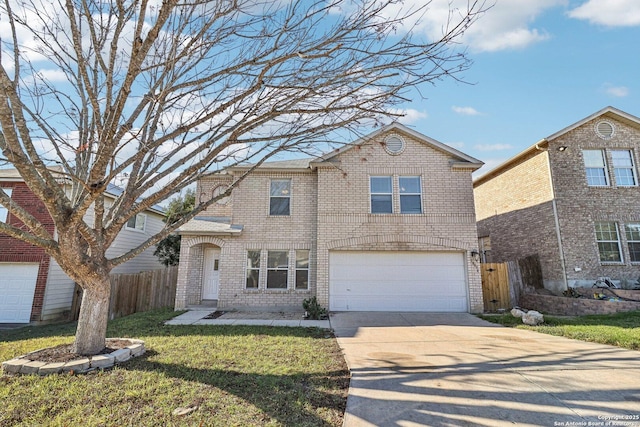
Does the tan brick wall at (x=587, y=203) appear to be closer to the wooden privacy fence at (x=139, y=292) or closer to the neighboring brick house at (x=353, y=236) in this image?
the neighboring brick house at (x=353, y=236)

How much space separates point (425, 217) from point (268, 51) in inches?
327

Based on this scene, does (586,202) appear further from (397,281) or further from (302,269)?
(302,269)

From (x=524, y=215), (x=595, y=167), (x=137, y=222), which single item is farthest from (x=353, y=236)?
(x=137, y=222)

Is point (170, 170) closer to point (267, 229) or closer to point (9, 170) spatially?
point (267, 229)

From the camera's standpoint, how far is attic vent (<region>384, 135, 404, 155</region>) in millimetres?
11531

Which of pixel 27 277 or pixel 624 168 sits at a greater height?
pixel 624 168

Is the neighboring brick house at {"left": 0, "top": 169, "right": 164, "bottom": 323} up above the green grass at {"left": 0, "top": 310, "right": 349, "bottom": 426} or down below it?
above

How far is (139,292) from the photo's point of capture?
1163 cm

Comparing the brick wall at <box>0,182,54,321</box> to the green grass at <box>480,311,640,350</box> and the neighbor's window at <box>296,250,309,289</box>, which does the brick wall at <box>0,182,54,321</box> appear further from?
the green grass at <box>480,311,640,350</box>

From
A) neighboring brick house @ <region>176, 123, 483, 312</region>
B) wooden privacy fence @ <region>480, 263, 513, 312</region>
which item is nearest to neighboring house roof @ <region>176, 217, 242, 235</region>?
neighboring brick house @ <region>176, 123, 483, 312</region>

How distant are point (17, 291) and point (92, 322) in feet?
29.3

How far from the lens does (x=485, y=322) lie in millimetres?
8906

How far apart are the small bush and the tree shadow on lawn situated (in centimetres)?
488

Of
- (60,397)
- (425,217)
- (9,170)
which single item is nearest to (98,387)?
(60,397)
